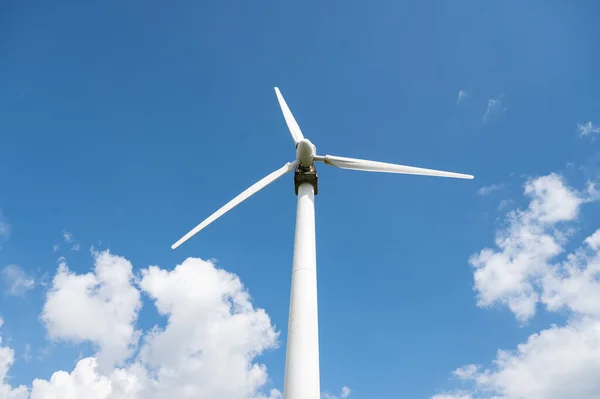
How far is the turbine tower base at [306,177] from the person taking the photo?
92.6 ft

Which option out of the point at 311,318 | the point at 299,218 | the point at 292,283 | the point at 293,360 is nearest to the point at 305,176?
the point at 299,218

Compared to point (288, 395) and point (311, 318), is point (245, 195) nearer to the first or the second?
point (311, 318)

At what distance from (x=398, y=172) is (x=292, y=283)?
521 inches

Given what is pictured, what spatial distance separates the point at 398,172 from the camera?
30656 millimetres

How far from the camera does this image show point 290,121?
35.2 metres

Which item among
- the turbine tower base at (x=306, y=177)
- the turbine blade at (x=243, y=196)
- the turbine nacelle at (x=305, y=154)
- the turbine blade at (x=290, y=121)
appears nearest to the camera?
the turbine tower base at (x=306, y=177)

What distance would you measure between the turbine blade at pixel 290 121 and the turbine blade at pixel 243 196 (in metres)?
3.15

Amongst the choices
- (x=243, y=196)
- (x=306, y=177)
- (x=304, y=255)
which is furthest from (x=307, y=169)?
(x=304, y=255)

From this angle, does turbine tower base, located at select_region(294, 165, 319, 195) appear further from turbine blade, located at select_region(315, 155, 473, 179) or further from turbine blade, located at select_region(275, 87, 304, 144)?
turbine blade, located at select_region(275, 87, 304, 144)

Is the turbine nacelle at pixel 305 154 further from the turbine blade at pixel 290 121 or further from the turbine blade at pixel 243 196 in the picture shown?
the turbine blade at pixel 290 121

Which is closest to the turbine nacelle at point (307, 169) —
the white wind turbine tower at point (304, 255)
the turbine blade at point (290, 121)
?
the white wind turbine tower at point (304, 255)

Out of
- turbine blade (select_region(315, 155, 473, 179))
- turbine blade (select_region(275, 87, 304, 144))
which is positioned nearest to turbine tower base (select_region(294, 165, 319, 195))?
turbine blade (select_region(315, 155, 473, 179))

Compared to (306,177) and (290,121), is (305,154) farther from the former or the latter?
(290,121)

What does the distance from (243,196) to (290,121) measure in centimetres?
878
